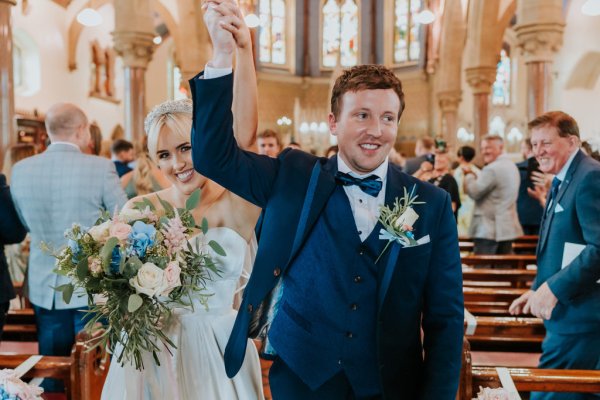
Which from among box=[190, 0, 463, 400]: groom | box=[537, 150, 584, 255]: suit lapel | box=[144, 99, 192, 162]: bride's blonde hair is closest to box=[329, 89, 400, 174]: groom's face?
box=[190, 0, 463, 400]: groom

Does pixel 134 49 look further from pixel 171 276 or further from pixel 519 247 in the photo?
pixel 171 276

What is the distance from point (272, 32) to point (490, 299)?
71.0 feet

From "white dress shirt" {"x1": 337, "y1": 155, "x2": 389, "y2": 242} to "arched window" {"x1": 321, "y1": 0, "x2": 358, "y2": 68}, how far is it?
22.9 metres

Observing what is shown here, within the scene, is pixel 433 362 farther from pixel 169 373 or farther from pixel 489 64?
pixel 489 64

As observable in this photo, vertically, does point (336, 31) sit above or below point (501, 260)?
above

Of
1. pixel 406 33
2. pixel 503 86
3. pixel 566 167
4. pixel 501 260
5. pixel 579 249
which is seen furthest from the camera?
pixel 406 33

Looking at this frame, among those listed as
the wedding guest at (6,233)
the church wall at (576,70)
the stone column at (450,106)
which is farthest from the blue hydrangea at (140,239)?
the stone column at (450,106)

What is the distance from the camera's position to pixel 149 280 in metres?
1.53

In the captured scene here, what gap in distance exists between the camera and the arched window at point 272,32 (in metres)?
23.5

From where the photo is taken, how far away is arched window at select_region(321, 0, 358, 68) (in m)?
23.8

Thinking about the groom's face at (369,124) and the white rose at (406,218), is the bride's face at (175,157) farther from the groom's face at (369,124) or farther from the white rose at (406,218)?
the white rose at (406,218)

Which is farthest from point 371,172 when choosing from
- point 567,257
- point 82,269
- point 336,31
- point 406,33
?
point 336,31

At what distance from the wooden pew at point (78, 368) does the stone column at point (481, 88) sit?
1087 cm

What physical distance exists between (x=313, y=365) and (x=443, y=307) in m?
0.41
